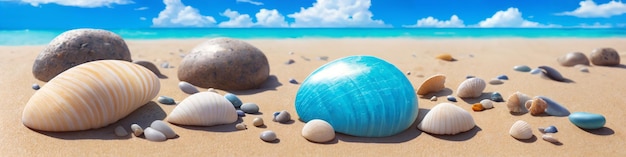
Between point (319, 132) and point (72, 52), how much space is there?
3.20 m

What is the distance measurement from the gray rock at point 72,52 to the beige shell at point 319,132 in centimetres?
296

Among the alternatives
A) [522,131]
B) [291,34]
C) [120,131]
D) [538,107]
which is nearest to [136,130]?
[120,131]

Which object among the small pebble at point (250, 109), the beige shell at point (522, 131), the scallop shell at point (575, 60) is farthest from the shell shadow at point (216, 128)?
the scallop shell at point (575, 60)

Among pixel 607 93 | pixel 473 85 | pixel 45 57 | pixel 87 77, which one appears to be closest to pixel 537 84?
pixel 607 93

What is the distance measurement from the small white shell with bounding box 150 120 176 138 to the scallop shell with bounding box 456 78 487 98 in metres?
2.43

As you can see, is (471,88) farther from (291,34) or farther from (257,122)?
(291,34)

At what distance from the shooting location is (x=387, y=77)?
306cm

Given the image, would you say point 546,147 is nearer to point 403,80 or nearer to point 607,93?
point 403,80

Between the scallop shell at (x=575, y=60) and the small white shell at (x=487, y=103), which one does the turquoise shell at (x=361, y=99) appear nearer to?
the small white shell at (x=487, y=103)

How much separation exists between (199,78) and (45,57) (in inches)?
64.8

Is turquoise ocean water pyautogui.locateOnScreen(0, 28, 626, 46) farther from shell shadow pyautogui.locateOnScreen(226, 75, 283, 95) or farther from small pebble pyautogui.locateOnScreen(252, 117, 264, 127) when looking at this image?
small pebble pyautogui.locateOnScreen(252, 117, 264, 127)

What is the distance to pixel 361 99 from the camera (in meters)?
2.91

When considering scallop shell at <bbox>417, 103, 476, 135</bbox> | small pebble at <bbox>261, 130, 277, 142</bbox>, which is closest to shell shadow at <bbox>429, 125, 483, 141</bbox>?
scallop shell at <bbox>417, 103, 476, 135</bbox>

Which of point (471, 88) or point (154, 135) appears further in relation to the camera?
point (471, 88)
